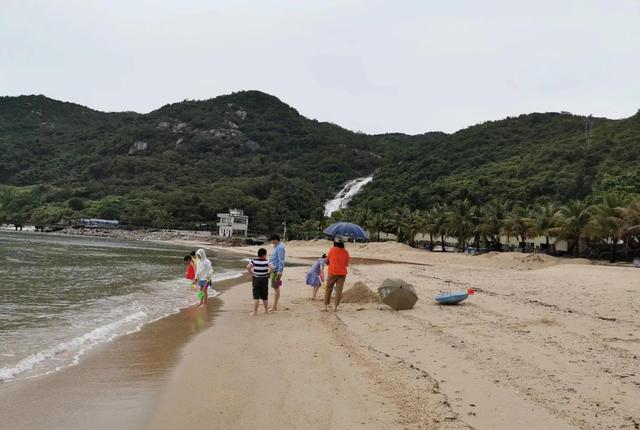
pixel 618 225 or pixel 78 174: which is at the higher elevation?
pixel 78 174

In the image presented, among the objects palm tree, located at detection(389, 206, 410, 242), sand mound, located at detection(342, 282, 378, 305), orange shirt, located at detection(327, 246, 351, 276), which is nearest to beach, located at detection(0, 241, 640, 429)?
orange shirt, located at detection(327, 246, 351, 276)

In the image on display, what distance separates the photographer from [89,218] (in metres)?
129

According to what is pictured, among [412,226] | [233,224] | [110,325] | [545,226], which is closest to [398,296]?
[110,325]

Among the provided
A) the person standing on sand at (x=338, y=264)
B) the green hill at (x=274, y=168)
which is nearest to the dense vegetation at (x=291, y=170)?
the green hill at (x=274, y=168)

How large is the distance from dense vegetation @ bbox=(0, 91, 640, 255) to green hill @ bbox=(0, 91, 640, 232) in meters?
0.38

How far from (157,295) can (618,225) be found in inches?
1317

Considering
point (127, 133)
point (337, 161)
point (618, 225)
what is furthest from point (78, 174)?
point (618, 225)

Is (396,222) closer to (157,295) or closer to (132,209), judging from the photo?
(157,295)

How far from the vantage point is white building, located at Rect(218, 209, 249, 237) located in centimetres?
11706

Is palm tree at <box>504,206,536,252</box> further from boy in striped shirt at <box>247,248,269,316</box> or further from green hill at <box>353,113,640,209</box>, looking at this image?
boy in striped shirt at <box>247,248,269,316</box>

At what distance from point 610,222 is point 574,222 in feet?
14.3

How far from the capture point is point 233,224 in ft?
385

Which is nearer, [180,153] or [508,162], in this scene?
[508,162]

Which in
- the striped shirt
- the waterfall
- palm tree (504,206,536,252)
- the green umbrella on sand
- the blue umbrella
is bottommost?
the green umbrella on sand
